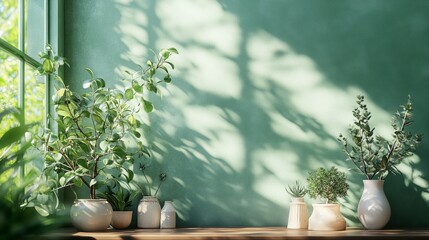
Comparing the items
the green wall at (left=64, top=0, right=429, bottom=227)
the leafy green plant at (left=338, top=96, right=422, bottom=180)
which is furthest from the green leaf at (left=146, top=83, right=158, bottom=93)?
the leafy green plant at (left=338, top=96, right=422, bottom=180)

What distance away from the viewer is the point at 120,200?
4023mm

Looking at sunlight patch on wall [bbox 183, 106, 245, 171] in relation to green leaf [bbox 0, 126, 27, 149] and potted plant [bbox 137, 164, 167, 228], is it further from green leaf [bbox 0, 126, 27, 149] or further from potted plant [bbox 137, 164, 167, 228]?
green leaf [bbox 0, 126, 27, 149]

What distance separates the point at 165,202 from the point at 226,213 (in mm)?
425

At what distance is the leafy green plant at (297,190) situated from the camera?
3961 mm

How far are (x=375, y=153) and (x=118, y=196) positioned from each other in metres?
1.71

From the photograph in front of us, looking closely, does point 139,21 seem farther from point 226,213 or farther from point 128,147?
point 226,213

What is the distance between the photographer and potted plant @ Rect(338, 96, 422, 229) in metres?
3.82

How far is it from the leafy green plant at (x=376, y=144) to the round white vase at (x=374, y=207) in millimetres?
80

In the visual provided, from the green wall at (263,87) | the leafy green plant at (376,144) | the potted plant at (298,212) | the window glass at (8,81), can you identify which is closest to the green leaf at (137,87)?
the green wall at (263,87)

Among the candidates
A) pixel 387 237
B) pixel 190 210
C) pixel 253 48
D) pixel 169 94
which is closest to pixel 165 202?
pixel 190 210

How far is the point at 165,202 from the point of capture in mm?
4055

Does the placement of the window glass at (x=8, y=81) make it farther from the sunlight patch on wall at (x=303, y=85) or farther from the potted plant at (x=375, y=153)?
the potted plant at (x=375, y=153)

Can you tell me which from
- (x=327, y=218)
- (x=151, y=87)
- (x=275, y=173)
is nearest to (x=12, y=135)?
(x=151, y=87)

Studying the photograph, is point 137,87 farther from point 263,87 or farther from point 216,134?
point 263,87
